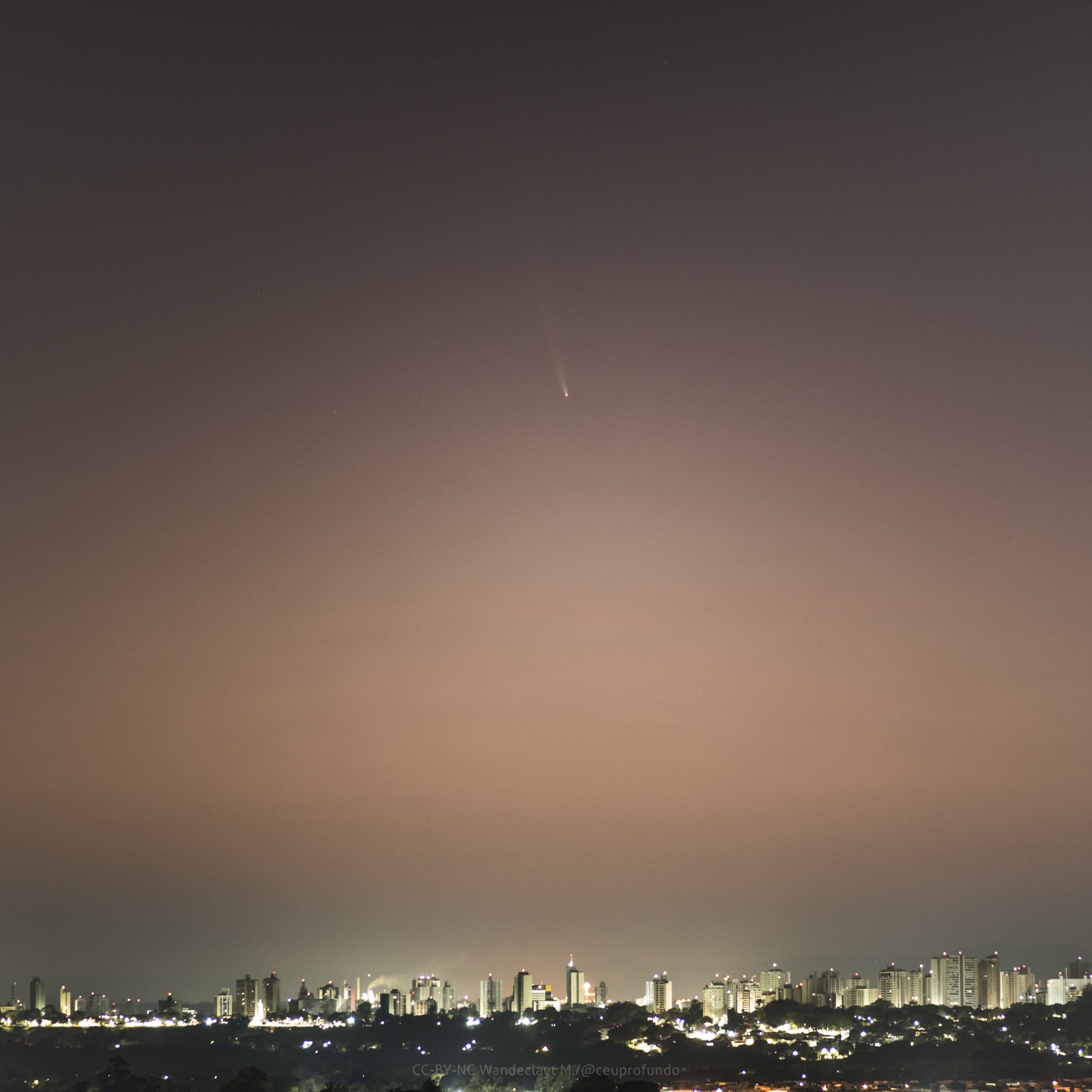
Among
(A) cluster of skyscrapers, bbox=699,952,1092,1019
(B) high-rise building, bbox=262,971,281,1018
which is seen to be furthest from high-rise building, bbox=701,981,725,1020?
(B) high-rise building, bbox=262,971,281,1018

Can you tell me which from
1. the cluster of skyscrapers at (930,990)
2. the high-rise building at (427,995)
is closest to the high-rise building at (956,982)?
the cluster of skyscrapers at (930,990)

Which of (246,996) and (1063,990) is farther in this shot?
(246,996)

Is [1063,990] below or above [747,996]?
above

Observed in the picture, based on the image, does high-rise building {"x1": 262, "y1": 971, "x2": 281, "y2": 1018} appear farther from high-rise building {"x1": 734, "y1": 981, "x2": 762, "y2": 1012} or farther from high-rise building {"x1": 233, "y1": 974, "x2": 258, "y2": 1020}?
high-rise building {"x1": 734, "y1": 981, "x2": 762, "y2": 1012}

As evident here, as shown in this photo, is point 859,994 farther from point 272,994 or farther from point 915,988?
point 272,994

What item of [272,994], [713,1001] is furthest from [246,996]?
[713,1001]

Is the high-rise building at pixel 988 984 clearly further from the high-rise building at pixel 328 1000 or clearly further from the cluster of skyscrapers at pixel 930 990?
the high-rise building at pixel 328 1000
